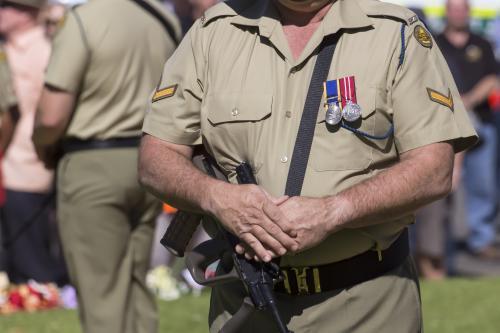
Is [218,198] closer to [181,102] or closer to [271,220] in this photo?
[271,220]

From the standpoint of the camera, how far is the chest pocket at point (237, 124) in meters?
3.71

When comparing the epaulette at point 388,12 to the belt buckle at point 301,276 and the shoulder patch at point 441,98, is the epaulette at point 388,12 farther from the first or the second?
the belt buckle at point 301,276

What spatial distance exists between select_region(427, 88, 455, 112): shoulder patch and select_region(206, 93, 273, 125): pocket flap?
482 mm

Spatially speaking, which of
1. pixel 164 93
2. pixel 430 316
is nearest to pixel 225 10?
pixel 164 93

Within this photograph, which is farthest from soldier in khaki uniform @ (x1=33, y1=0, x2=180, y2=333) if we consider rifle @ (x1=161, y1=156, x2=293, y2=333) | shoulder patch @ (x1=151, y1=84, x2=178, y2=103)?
rifle @ (x1=161, y1=156, x2=293, y2=333)

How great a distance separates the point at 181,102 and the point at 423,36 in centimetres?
78

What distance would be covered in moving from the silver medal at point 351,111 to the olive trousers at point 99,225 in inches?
112

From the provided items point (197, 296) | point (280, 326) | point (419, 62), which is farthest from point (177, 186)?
point (197, 296)

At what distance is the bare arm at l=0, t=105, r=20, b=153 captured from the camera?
7.50 m

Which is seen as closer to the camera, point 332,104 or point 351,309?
point 332,104

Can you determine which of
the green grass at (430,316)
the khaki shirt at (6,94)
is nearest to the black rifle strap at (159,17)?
the khaki shirt at (6,94)

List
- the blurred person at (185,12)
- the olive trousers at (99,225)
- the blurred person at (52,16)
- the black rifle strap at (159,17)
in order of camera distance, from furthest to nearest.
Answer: the blurred person at (185,12), the blurred person at (52,16), the black rifle strap at (159,17), the olive trousers at (99,225)

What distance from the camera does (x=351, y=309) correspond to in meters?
3.77

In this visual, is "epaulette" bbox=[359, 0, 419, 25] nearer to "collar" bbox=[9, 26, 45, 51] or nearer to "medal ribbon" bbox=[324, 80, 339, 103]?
"medal ribbon" bbox=[324, 80, 339, 103]
